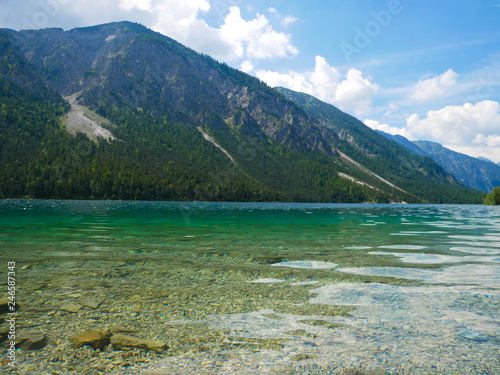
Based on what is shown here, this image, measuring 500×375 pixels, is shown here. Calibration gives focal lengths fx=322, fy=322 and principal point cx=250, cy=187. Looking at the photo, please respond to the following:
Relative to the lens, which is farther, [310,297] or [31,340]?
[310,297]

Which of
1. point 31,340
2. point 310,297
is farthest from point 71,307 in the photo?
point 310,297

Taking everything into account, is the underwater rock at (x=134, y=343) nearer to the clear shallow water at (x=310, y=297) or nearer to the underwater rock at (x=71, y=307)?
the clear shallow water at (x=310, y=297)

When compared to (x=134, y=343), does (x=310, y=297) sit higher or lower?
lower

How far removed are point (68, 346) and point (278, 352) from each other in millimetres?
3449

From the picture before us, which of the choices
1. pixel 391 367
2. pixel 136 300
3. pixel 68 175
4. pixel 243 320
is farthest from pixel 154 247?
pixel 68 175

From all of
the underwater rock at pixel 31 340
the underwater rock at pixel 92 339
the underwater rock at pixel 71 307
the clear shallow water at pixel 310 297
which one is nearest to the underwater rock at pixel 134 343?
the underwater rock at pixel 92 339


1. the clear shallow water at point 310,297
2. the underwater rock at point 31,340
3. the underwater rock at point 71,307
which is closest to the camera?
the clear shallow water at point 310,297

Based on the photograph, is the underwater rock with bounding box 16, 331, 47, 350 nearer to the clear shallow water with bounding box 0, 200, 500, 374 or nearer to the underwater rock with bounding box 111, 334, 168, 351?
the clear shallow water with bounding box 0, 200, 500, 374

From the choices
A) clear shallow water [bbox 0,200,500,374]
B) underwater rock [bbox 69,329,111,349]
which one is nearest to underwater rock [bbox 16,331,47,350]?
underwater rock [bbox 69,329,111,349]

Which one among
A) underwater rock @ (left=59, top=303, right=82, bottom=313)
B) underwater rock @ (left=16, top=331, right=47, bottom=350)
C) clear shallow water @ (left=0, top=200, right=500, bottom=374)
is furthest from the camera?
underwater rock @ (left=59, top=303, right=82, bottom=313)

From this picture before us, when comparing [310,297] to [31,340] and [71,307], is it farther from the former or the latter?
[31,340]

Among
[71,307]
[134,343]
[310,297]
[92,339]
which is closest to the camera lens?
[134,343]

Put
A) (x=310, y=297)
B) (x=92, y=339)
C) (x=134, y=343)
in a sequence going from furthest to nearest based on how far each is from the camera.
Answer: (x=310, y=297) < (x=92, y=339) < (x=134, y=343)

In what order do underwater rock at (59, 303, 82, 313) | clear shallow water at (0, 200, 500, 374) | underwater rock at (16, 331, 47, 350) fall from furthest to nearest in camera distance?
underwater rock at (59, 303, 82, 313) < underwater rock at (16, 331, 47, 350) < clear shallow water at (0, 200, 500, 374)
